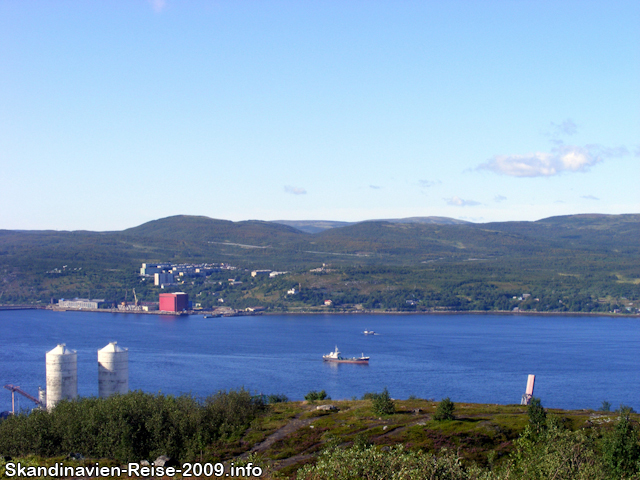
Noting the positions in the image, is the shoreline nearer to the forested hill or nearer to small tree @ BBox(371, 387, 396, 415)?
the forested hill

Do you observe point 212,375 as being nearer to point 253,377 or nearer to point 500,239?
point 253,377

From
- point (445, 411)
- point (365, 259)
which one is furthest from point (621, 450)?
point (365, 259)

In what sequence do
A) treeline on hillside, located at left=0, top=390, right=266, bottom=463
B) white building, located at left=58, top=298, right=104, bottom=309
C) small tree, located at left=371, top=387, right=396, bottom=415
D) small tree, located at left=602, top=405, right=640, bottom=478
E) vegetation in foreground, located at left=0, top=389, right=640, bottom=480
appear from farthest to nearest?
1. white building, located at left=58, top=298, right=104, bottom=309
2. small tree, located at left=371, top=387, right=396, bottom=415
3. treeline on hillside, located at left=0, top=390, right=266, bottom=463
4. vegetation in foreground, located at left=0, top=389, right=640, bottom=480
5. small tree, located at left=602, top=405, right=640, bottom=478

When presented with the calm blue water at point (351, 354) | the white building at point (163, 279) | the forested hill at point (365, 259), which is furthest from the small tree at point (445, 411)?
the white building at point (163, 279)

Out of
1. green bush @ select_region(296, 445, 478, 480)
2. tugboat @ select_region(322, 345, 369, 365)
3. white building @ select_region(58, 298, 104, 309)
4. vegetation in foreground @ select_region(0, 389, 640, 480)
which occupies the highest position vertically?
green bush @ select_region(296, 445, 478, 480)

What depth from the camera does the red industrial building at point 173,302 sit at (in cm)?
8944

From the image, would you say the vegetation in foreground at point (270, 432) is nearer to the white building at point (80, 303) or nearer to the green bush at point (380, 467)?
the green bush at point (380, 467)

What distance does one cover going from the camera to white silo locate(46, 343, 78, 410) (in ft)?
A: 74.9

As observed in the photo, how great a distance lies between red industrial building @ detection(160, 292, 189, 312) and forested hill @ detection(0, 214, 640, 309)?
9.96 meters

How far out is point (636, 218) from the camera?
185375 mm

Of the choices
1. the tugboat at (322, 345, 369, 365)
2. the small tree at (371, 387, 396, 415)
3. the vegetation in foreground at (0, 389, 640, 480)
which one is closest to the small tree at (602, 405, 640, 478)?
the vegetation in foreground at (0, 389, 640, 480)

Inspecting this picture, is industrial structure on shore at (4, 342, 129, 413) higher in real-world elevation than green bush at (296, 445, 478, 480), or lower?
lower

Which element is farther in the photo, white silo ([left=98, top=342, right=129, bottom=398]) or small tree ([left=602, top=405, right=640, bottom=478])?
white silo ([left=98, top=342, right=129, bottom=398])

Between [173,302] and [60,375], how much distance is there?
221 feet
